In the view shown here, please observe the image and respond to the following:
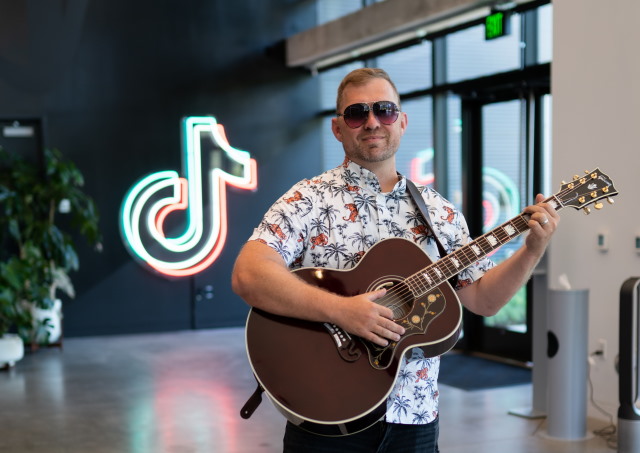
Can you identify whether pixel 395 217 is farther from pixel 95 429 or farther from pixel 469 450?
pixel 95 429

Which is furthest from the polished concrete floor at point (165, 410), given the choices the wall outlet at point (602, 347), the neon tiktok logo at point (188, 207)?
the neon tiktok logo at point (188, 207)

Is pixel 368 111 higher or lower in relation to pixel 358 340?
higher

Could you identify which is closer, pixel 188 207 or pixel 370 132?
pixel 370 132

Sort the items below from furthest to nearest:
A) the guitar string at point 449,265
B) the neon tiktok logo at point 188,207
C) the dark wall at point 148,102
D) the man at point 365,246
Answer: the neon tiktok logo at point 188,207 → the dark wall at point 148,102 → the guitar string at point 449,265 → the man at point 365,246

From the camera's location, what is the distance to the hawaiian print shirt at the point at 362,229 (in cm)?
182

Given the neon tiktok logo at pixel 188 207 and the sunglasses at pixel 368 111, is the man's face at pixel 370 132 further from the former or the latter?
the neon tiktok logo at pixel 188 207

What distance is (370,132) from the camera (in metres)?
1.86

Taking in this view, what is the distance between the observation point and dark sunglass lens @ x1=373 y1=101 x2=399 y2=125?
6.13 feet

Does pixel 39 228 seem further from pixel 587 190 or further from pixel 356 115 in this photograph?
pixel 587 190

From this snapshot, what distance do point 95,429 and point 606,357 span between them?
3079mm

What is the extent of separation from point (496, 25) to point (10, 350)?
15.3 feet

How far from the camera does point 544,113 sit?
6523 mm

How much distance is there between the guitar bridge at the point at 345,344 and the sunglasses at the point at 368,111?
47 centimetres

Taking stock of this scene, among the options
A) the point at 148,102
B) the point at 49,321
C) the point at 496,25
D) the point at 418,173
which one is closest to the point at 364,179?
the point at 496,25
